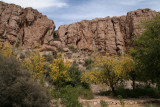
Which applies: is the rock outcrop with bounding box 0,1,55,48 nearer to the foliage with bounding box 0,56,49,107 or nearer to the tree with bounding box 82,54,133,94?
the tree with bounding box 82,54,133,94

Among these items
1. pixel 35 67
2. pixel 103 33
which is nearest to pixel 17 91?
pixel 35 67

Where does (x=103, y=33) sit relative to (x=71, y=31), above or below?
below

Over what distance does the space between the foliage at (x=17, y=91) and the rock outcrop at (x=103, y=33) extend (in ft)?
101

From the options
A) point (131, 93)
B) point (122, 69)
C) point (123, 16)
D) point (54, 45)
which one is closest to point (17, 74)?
point (122, 69)

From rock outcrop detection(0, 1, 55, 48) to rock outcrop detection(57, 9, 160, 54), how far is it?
551 cm

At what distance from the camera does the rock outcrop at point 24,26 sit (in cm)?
3106

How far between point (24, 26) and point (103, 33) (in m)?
22.6

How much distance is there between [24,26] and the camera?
34750 mm

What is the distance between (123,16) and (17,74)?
37.9 meters

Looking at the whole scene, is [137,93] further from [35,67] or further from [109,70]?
[35,67]

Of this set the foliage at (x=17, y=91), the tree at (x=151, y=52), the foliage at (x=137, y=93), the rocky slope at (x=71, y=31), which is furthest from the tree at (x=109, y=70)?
the rocky slope at (x=71, y=31)

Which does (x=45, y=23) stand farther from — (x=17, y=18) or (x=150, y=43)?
(x=150, y=43)

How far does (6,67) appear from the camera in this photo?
22.2 feet

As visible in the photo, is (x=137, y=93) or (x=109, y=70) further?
(x=137, y=93)
